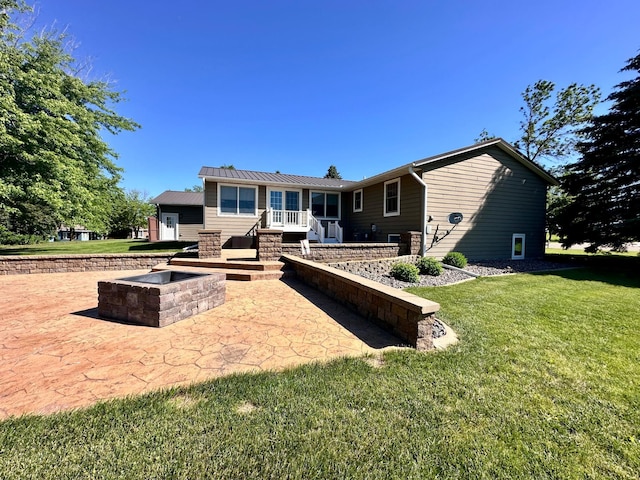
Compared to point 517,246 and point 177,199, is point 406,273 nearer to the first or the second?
point 517,246

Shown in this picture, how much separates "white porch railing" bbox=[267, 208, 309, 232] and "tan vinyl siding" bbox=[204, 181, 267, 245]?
0.95m

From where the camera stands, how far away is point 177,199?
18.3 metres

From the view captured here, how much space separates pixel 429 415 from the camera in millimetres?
1817

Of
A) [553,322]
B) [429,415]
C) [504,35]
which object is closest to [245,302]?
[429,415]

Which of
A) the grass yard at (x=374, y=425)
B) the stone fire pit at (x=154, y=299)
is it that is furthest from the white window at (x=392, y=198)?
the stone fire pit at (x=154, y=299)

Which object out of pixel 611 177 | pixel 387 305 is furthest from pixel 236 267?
pixel 611 177

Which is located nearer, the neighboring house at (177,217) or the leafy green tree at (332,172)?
the neighboring house at (177,217)

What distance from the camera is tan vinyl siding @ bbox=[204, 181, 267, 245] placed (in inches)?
440

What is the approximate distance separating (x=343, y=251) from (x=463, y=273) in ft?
12.1

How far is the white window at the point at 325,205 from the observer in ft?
42.9

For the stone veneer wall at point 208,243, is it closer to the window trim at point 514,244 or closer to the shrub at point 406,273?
the shrub at point 406,273

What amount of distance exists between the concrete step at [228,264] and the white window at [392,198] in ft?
18.4

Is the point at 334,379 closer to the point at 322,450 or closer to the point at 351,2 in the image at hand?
the point at 322,450

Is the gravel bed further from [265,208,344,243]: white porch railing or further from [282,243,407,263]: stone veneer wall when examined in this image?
[265,208,344,243]: white porch railing
